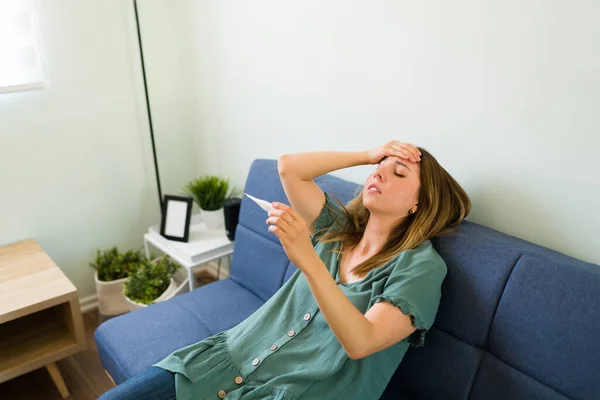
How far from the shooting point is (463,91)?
1444 mm

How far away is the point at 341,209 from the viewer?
156 centimetres

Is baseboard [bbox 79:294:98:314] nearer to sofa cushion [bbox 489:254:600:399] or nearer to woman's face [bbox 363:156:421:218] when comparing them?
woman's face [bbox 363:156:421:218]

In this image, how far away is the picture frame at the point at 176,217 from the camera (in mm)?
2306

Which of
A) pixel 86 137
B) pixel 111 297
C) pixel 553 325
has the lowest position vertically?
pixel 111 297

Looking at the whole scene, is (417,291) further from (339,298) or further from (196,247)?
(196,247)

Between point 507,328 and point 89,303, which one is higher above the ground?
point 507,328

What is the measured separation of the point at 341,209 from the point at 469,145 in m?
0.43

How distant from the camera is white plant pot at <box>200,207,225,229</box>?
2369 mm

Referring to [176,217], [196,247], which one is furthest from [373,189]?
[176,217]

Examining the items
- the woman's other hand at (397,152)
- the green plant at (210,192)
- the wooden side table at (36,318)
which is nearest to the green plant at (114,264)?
the wooden side table at (36,318)

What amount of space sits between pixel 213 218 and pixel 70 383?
92cm

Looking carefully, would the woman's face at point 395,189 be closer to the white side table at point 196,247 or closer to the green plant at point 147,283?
the white side table at point 196,247

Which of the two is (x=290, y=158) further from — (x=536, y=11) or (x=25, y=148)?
(x=25, y=148)

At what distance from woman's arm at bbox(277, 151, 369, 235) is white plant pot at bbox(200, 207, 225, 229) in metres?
0.91
